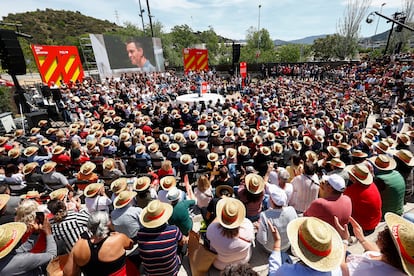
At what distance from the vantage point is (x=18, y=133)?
8211 mm

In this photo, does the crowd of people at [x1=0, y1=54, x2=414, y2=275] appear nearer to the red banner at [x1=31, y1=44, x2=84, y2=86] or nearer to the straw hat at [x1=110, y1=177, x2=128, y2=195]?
the straw hat at [x1=110, y1=177, x2=128, y2=195]

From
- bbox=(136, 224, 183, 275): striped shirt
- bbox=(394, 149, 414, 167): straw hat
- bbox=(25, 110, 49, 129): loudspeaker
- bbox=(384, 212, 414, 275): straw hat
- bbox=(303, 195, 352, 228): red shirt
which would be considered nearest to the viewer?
bbox=(384, 212, 414, 275): straw hat

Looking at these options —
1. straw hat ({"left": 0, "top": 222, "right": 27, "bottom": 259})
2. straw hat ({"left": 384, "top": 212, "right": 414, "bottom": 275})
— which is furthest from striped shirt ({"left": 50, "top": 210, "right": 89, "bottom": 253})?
straw hat ({"left": 384, "top": 212, "right": 414, "bottom": 275})

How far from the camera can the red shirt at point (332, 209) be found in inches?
112

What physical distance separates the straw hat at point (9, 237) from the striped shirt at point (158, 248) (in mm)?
1241

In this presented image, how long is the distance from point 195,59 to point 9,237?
26.6m

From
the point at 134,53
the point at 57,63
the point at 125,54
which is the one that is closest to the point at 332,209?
the point at 57,63

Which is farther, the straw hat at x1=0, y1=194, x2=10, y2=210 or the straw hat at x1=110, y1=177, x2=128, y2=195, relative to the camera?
the straw hat at x1=110, y1=177, x2=128, y2=195

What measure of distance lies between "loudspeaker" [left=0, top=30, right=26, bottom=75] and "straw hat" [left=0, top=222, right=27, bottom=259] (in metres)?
10.1

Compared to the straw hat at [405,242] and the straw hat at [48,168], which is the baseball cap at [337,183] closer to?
the straw hat at [405,242]

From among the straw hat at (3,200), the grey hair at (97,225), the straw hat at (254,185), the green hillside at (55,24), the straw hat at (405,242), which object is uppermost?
the green hillside at (55,24)

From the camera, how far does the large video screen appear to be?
68.2 feet

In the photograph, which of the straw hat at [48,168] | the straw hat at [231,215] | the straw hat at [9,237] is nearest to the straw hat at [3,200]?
the straw hat at [9,237]

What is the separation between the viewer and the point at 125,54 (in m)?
23.0
